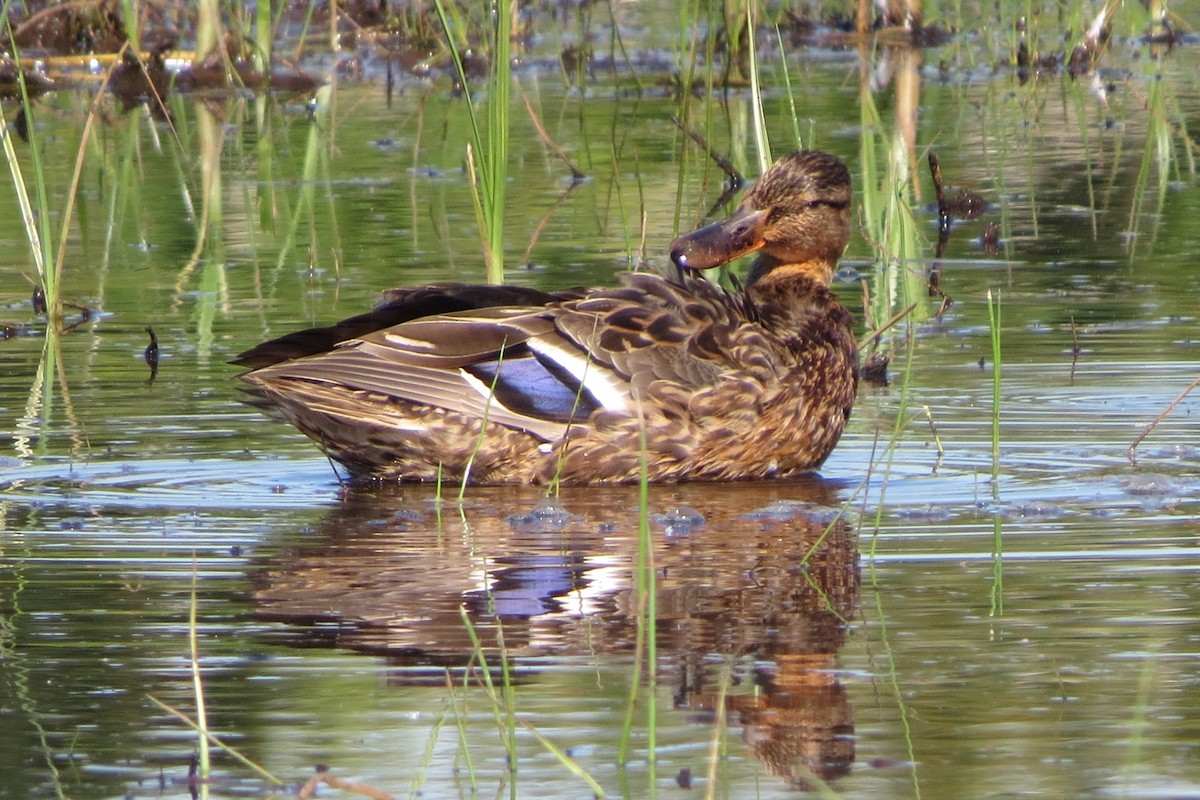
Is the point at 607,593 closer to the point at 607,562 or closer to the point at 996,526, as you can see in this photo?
the point at 607,562

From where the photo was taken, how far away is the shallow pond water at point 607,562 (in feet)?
12.2

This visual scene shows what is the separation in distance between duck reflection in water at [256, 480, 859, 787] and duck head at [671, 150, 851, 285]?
1.15 metres

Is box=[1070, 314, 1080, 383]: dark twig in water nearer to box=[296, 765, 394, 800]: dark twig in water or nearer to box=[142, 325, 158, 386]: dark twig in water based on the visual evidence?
box=[142, 325, 158, 386]: dark twig in water

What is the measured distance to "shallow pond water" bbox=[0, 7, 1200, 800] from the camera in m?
3.73

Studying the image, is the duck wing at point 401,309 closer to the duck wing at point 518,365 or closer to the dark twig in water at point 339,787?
the duck wing at point 518,365

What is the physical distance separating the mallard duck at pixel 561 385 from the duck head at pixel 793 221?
38 centimetres

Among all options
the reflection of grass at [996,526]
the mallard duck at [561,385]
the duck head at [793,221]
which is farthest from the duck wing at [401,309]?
the reflection of grass at [996,526]

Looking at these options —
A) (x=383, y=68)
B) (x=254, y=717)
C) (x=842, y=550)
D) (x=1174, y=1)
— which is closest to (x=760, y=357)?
(x=842, y=550)

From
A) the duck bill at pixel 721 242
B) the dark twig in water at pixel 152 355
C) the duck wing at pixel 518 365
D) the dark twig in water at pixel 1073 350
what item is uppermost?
the duck bill at pixel 721 242

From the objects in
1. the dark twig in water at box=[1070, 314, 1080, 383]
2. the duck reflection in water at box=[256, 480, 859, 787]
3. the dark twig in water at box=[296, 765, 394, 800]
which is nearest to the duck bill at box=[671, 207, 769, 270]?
the duck reflection in water at box=[256, 480, 859, 787]

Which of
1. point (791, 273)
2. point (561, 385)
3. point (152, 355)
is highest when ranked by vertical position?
point (791, 273)

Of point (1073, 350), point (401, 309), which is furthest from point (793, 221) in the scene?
point (401, 309)

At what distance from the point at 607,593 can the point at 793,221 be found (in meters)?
2.68

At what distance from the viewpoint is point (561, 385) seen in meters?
6.32
